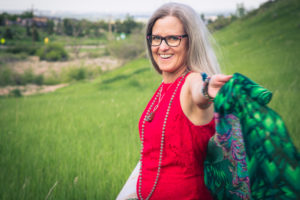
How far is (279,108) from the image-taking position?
4074 millimetres

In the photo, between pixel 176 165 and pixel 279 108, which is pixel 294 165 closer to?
pixel 176 165

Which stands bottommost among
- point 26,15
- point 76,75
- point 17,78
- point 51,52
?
point 17,78

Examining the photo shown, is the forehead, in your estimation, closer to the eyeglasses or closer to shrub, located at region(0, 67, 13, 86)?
the eyeglasses

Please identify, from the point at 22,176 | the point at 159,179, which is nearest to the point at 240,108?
the point at 159,179

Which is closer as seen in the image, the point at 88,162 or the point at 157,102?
the point at 157,102

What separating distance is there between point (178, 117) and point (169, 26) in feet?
1.98

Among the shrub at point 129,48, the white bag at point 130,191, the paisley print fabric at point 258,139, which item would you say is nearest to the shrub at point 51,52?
the shrub at point 129,48

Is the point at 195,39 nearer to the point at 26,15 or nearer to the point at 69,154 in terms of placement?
the point at 69,154

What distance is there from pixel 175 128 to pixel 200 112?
174mm

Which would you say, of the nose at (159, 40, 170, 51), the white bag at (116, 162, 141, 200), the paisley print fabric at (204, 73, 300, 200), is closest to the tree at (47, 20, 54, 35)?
the white bag at (116, 162, 141, 200)

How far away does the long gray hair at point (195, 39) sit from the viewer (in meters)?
1.52

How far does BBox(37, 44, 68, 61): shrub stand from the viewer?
175 ft

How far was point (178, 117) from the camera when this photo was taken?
1.40 m

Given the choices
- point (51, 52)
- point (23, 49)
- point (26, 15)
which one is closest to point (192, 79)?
→ point (51, 52)
